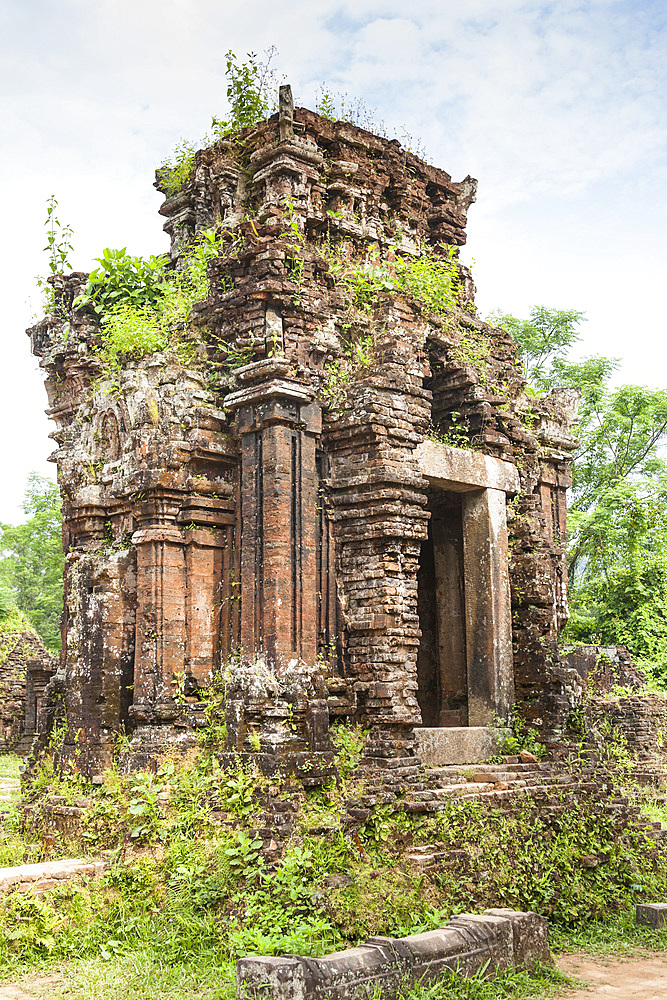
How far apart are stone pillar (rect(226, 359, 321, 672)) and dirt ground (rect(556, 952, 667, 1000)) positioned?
10.1ft

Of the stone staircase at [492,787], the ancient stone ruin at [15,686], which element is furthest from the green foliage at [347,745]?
the ancient stone ruin at [15,686]

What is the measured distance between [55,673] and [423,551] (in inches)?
168

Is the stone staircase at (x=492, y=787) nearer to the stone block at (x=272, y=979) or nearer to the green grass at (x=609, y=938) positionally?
the green grass at (x=609, y=938)

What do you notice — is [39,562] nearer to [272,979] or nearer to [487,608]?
[487,608]

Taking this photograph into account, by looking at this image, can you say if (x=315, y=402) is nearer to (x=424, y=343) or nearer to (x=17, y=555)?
(x=424, y=343)

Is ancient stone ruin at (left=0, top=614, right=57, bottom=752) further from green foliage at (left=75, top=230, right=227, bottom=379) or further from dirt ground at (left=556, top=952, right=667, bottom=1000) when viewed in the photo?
dirt ground at (left=556, top=952, right=667, bottom=1000)

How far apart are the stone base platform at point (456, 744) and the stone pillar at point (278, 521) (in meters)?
1.57

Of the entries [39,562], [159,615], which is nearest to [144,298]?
[159,615]

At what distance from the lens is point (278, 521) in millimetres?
7941

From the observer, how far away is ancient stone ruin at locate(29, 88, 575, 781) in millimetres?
8086

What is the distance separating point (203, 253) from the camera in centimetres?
973

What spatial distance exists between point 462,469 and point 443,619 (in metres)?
1.73

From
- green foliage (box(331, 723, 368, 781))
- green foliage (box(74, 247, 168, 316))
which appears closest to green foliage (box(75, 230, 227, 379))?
green foliage (box(74, 247, 168, 316))

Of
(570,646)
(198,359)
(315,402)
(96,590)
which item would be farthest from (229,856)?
(570,646)
